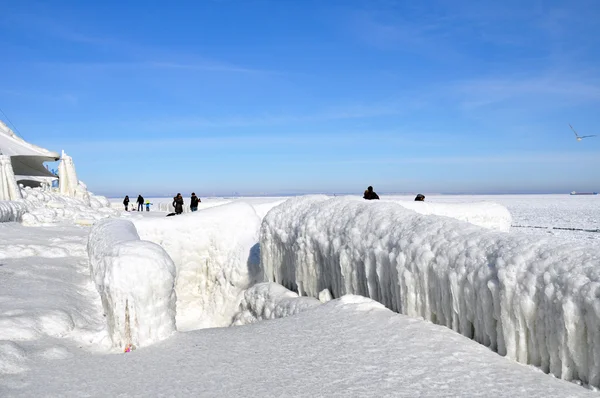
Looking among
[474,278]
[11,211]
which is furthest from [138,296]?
[11,211]

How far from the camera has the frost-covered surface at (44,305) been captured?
563 cm

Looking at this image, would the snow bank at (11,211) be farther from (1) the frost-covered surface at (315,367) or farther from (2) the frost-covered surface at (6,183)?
(1) the frost-covered surface at (315,367)

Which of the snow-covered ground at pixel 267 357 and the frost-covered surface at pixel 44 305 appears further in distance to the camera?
the frost-covered surface at pixel 44 305

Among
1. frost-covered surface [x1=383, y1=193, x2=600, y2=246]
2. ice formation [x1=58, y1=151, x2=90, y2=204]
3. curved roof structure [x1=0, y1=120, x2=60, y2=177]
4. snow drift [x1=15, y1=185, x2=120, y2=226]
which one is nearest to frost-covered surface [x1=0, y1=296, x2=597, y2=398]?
frost-covered surface [x1=383, y1=193, x2=600, y2=246]

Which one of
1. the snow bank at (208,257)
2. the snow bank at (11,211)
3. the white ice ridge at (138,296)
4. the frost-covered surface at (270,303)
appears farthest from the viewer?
the snow bank at (11,211)

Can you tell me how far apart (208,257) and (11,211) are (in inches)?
470

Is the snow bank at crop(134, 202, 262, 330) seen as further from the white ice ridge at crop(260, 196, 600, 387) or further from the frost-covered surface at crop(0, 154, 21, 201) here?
the frost-covered surface at crop(0, 154, 21, 201)

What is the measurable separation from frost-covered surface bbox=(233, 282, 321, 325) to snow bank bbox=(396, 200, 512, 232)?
543 centimetres

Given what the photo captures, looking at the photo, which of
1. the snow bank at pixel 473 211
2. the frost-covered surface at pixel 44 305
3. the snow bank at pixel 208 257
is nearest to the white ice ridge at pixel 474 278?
the frost-covered surface at pixel 44 305

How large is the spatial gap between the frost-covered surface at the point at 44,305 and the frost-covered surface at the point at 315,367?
1.17 feet

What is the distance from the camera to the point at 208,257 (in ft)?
37.4

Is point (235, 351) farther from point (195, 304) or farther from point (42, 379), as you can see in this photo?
point (195, 304)

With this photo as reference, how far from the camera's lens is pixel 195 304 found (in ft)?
37.6

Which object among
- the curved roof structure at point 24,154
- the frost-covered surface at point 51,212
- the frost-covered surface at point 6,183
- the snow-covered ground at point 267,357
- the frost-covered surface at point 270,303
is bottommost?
the frost-covered surface at point 270,303
